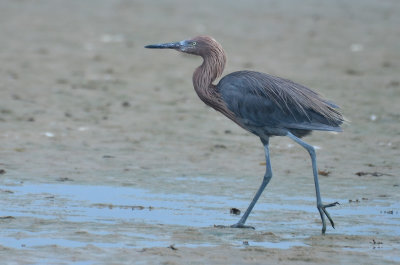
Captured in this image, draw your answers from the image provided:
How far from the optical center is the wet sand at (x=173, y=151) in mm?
6773

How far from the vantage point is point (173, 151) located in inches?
411

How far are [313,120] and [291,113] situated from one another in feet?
0.64

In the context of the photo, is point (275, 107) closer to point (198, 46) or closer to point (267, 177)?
point (267, 177)

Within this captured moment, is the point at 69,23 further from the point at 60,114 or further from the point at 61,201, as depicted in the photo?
the point at 61,201

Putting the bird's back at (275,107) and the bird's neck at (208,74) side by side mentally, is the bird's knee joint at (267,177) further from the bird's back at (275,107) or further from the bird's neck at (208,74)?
the bird's neck at (208,74)

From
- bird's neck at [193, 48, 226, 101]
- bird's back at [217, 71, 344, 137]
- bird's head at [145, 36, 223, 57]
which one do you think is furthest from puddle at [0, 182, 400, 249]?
bird's head at [145, 36, 223, 57]

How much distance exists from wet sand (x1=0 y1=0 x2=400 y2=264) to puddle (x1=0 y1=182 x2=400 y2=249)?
2 cm

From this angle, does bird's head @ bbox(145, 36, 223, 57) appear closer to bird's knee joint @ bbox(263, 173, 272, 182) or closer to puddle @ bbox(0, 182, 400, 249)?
bird's knee joint @ bbox(263, 173, 272, 182)

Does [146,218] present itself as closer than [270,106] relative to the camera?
Yes

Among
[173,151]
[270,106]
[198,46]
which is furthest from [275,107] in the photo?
[173,151]

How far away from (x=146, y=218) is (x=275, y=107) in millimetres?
1424

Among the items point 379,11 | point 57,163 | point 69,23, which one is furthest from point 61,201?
point 379,11

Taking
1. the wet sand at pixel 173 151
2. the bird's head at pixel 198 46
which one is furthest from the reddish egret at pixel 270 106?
the wet sand at pixel 173 151

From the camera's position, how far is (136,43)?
718 inches
